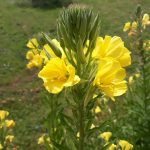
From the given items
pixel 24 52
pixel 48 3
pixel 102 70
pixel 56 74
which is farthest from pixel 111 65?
pixel 48 3

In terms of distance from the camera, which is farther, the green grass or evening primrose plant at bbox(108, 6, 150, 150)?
the green grass

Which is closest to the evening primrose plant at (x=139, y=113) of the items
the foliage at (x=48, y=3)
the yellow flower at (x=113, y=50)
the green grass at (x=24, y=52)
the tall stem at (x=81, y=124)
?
the tall stem at (x=81, y=124)

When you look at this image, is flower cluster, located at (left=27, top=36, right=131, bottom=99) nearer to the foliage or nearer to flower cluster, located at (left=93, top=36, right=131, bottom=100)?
flower cluster, located at (left=93, top=36, right=131, bottom=100)

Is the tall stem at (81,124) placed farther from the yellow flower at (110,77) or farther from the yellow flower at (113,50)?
the yellow flower at (113,50)

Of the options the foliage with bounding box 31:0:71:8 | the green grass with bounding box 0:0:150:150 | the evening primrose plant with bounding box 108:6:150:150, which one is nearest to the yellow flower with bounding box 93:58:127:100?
the evening primrose plant with bounding box 108:6:150:150

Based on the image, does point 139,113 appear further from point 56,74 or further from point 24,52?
point 24,52

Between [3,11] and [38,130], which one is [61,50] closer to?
[38,130]
